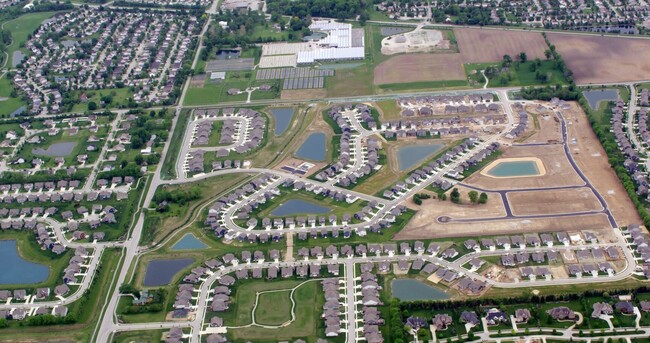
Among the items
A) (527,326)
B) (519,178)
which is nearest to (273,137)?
(519,178)

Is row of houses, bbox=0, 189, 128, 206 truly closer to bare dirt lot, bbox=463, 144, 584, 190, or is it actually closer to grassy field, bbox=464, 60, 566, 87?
bare dirt lot, bbox=463, 144, 584, 190

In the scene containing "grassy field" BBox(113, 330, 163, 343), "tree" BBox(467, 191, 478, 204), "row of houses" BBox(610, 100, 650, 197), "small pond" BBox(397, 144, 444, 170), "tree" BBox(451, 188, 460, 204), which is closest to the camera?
"grassy field" BBox(113, 330, 163, 343)

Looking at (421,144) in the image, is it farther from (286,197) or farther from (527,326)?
(527,326)

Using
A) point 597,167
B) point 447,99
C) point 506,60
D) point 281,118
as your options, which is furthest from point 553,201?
point 281,118

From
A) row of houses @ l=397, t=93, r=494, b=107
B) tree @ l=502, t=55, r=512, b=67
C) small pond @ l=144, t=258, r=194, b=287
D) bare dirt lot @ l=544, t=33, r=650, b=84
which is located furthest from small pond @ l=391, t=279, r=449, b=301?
tree @ l=502, t=55, r=512, b=67

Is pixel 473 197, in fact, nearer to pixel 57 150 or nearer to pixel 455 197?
pixel 455 197
